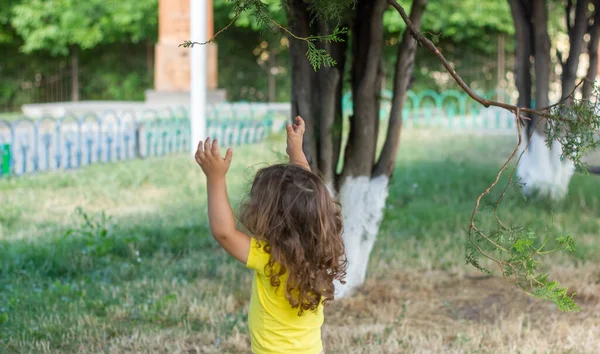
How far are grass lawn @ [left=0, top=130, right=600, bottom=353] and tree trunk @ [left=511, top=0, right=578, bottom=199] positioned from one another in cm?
27

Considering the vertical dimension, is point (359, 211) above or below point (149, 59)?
below

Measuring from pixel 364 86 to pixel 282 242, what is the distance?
2.36 m

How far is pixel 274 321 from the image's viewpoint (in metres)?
2.42

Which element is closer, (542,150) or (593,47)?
(593,47)

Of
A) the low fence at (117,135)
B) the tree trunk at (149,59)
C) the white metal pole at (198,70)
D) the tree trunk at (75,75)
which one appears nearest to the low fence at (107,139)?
the low fence at (117,135)

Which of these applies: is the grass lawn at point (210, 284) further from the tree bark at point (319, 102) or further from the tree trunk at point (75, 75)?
the tree trunk at point (75, 75)

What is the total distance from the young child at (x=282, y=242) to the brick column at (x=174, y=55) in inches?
619

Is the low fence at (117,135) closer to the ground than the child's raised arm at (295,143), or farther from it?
closer to the ground

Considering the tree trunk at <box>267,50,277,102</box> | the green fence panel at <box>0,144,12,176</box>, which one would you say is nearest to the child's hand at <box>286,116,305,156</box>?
the green fence panel at <box>0,144,12,176</box>

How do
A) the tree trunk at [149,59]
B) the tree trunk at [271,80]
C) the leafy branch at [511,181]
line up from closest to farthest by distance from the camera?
1. the leafy branch at [511,181]
2. the tree trunk at [271,80]
3. the tree trunk at [149,59]

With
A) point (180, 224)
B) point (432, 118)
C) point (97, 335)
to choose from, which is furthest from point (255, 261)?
point (432, 118)

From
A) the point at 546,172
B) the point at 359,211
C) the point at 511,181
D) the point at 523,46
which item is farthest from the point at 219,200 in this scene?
the point at 523,46

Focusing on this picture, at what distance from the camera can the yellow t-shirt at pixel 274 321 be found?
2.40 metres

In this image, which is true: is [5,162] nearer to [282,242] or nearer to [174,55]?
[282,242]
